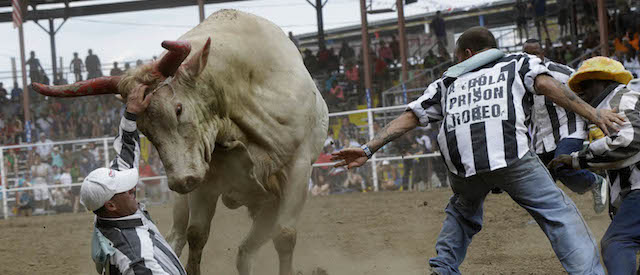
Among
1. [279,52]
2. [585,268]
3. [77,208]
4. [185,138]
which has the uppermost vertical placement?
[279,52]

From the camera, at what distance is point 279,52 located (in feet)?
17.1

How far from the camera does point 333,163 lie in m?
12.9

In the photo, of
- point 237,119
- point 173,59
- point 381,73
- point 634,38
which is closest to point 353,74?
point 381,73

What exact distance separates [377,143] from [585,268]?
4.24ft

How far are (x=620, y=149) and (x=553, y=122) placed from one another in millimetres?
2240

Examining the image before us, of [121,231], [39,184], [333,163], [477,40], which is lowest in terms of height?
[39,184]

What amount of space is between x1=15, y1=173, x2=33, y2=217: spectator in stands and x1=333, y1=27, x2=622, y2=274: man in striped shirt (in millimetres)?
11411

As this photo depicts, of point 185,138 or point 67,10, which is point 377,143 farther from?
point 67,10

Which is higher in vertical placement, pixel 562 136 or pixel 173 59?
pixel 173 59

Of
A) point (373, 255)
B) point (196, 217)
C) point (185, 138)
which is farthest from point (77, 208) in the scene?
point (185, 138)

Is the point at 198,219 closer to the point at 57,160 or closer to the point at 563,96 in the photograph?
the point at 563,96

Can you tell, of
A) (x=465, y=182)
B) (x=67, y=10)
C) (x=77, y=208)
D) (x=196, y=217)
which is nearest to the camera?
(x=465, y=182)

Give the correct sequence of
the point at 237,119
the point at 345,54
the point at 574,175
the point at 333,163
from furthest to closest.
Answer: the point at 345,54, the point at 333,163, the point at 574,175, the point at 237,119

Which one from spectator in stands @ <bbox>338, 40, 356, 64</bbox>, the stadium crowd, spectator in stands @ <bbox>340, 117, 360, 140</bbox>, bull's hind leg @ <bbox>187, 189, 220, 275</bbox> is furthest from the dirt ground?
spectator in stands @ <bbox>338, 40, 356, 64</bbox>
